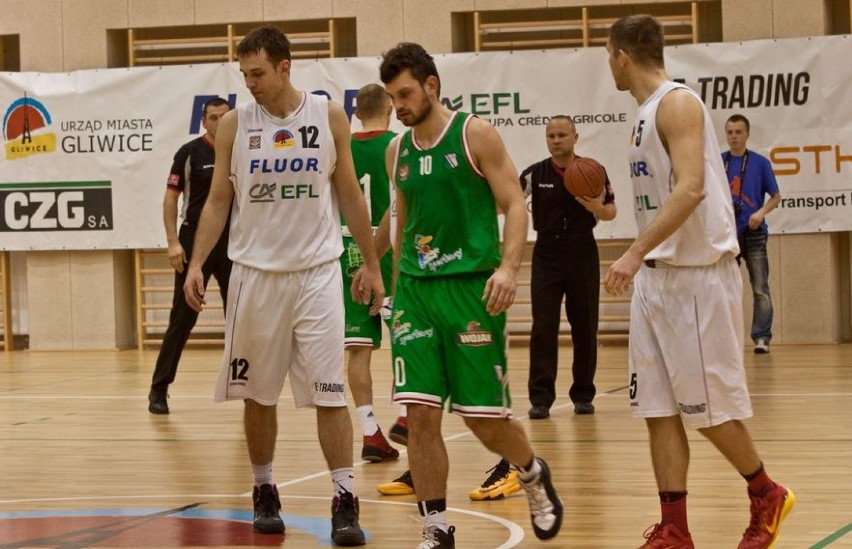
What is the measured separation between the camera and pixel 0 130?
15047mm

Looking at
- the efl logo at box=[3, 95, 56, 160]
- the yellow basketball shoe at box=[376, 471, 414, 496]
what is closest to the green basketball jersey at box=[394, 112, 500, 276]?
the yellow basketball shoe at box=[376, 471, 414, 496]

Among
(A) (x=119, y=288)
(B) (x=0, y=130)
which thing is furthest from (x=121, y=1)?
(A) (x=119, y=288)

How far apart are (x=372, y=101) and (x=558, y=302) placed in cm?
227

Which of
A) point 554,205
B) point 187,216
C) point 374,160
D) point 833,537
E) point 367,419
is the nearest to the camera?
point 833,537

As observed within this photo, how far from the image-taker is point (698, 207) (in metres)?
4.52

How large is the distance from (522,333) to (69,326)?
4.88 m

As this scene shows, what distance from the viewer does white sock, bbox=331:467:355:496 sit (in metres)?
5.18

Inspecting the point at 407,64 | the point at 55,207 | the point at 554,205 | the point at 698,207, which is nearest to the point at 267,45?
the point at 407,64

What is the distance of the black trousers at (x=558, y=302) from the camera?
8.68 metres

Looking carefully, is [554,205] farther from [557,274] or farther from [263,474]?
[263,474]

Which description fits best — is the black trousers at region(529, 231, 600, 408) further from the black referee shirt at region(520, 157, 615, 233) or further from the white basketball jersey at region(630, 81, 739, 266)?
the white basketball jersey at region(630, 81, 739, 266)

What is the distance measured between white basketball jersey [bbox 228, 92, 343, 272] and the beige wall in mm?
8873

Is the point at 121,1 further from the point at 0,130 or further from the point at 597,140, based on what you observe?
the point at 597,140

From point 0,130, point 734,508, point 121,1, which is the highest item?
point 121,1
